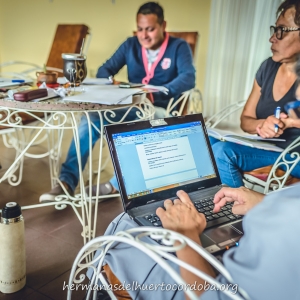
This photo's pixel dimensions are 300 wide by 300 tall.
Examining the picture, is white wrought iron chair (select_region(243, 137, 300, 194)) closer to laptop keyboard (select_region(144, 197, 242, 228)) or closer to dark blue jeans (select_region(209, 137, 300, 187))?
dark blue jeans (select_region(209, 137, 300, 187))

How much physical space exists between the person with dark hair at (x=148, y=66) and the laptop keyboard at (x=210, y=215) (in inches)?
42.1

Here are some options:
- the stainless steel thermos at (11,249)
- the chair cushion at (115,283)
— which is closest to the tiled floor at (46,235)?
the stainless steel thermos at (11,249)

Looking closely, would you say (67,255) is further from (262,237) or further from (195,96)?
(195,96)

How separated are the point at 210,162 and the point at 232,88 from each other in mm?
2567

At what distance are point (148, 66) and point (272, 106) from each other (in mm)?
912

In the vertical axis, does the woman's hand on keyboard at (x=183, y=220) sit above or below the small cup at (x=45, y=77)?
below

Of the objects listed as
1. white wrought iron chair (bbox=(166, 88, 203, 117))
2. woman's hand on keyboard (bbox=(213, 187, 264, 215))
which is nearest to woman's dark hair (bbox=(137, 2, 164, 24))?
white wrought iron chair (bbox=(166, 88, 203, 117))

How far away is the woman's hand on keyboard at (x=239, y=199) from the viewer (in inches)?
32.9

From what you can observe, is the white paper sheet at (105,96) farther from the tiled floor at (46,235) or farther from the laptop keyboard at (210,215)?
the tiled floor at (46,235)

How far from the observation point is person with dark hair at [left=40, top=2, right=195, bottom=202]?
1959 mm

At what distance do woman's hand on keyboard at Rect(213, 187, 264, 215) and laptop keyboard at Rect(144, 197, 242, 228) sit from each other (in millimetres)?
23

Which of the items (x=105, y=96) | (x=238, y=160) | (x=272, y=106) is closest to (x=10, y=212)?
(x=105, y=96)

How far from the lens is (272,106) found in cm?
154

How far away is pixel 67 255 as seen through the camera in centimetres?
148
